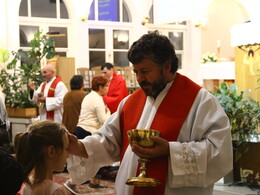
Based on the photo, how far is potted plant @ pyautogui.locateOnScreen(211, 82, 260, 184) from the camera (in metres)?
4.82

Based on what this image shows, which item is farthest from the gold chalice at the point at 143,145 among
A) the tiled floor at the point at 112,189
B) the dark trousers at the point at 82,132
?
the dark trousers at the point at 82,132

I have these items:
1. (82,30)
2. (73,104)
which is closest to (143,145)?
(73,104)

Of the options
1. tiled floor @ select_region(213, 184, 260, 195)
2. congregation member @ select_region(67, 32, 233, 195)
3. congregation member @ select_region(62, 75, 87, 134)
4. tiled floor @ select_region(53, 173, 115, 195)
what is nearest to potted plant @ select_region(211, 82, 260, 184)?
tiled floor @ select_region(213, 184, 260, 195)

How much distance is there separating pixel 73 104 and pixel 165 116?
5.08m

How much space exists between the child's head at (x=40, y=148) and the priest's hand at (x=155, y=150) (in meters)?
0.47

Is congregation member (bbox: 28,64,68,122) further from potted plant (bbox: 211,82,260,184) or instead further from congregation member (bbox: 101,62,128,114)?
potted plant (bbox: 211,82,260,184)

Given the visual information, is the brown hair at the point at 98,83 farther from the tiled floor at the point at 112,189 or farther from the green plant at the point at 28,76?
the green plant at the point at 28,76

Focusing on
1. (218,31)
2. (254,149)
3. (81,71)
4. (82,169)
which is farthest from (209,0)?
(82,169)

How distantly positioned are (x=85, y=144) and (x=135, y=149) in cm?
49

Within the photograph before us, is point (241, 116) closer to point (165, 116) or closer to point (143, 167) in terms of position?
point (165, 116)

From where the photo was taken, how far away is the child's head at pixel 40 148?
2.53 meters

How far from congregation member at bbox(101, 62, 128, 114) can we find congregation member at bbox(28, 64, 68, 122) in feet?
2.64

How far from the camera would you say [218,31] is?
17.8 m

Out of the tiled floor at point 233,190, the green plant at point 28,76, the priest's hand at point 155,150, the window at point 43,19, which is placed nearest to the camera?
the priest's hand at point 155,150
